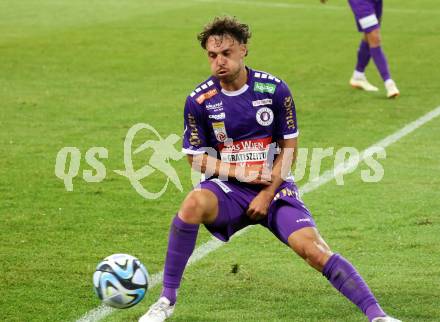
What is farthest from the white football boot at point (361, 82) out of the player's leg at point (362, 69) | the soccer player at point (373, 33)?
the soccer player at point (373, 33)

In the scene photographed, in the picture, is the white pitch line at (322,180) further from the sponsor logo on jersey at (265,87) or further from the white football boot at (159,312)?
the sponsor logo on jersey at (265,87)

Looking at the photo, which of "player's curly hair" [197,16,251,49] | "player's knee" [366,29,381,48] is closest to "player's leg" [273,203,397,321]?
"player's curly hair" [197,16,251,49]

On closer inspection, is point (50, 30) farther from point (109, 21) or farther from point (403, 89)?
point (403, 89)

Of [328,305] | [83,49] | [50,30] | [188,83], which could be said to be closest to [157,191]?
[328,305]

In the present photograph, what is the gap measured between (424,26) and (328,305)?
16.0m

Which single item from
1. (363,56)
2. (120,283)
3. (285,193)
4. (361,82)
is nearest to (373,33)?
(363,56)

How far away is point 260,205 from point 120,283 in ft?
3.25

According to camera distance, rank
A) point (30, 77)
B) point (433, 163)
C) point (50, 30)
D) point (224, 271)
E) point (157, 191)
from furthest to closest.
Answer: point (50, 30), point (30, 77), point (433, 163), point (157, 191), point (224, 271)

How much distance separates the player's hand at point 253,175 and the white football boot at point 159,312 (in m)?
0.91

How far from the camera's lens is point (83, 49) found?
19266 mm

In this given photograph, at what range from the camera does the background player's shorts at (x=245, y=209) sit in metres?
6.62

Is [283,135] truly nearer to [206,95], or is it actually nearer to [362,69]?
[206,95]

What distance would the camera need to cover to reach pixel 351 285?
625 cm

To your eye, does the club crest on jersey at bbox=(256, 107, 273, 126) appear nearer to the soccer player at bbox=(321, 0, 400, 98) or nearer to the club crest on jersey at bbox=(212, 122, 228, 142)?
the club crest on jersey at bbox=(212, 122, 228, 142)
